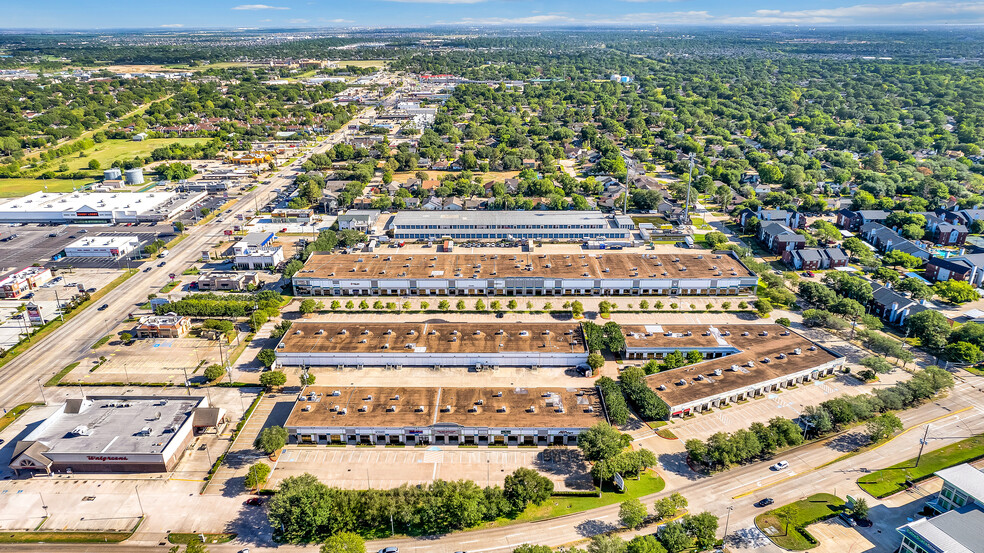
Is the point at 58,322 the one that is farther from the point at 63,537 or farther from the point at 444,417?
the point at 444,417

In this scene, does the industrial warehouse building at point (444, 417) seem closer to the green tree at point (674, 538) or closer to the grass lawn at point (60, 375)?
the green tree at point (674, 538)

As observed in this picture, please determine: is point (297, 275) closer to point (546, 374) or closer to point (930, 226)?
point (546, 374)

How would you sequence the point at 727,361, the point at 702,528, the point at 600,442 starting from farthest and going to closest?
the point at 727,361
the point at 600,442
the point at 702,528

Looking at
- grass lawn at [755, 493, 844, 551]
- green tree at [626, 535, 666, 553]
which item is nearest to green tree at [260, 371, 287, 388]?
green tree at [626, 535, 666, 553]

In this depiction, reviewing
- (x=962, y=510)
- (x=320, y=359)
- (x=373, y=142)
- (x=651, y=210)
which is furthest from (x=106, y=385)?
(x=373, y=142)

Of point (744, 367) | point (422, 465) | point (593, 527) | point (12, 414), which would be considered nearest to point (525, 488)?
point (593, 527)

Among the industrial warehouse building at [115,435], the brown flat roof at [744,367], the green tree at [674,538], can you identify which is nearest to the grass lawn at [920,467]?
the brown flat roof at [744,367]
